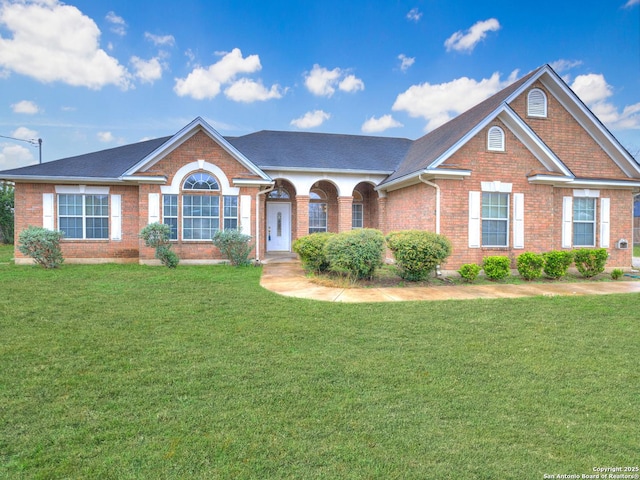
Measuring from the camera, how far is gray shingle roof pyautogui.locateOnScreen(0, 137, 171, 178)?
12633mm

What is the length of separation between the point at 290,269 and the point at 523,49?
55.1 feet

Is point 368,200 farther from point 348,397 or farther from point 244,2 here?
point 348,397

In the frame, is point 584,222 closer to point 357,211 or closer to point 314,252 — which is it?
point 357,211

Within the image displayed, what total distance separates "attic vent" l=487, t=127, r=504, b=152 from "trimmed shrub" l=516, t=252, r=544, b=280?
11.3ft

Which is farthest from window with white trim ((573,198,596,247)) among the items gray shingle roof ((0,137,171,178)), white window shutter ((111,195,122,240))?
A: white window shutter ((111,195,122,240))

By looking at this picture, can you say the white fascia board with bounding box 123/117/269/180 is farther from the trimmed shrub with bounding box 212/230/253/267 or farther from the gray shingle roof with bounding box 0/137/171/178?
the trimmed shrub with bounding box 212/230/253/267

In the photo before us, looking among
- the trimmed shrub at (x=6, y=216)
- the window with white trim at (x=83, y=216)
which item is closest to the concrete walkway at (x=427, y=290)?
the window with white trim at (x=83, y=216)

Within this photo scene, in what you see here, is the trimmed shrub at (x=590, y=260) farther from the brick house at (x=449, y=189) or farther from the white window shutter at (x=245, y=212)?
the white window shutter at (x=245, y=212)

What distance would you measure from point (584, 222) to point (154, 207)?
15368 mm

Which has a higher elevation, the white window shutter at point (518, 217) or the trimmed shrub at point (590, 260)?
the white window shutter at point (518, 217)

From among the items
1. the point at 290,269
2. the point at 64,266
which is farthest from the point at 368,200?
the point at 64,266

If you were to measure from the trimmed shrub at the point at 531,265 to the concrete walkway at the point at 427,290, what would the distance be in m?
0.50

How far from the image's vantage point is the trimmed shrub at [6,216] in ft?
78.2

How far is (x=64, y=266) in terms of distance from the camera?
→ 12.0m
